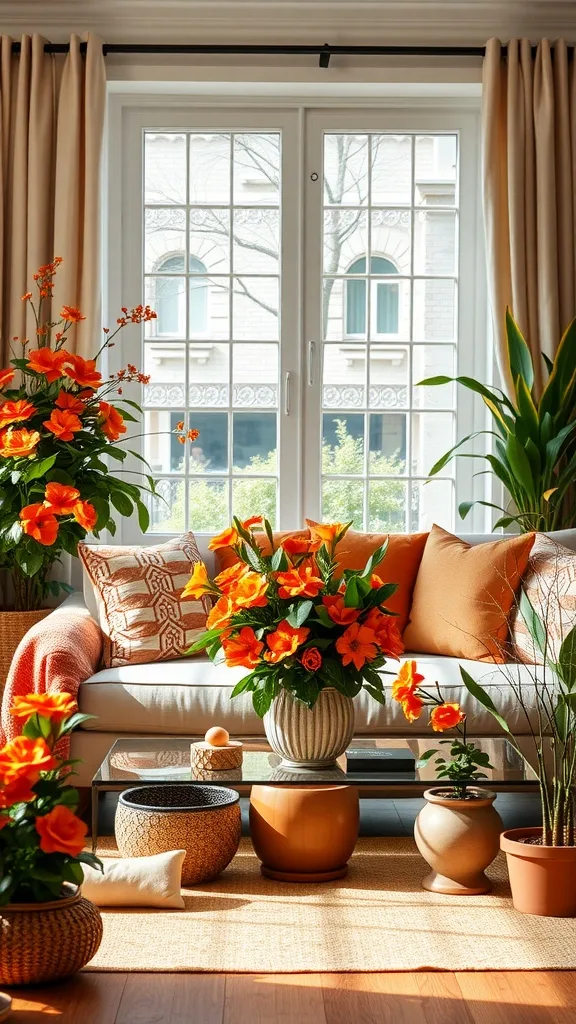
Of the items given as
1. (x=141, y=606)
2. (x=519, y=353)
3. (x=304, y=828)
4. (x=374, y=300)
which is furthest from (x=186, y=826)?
(x=374, y=300)

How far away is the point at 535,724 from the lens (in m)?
3.41

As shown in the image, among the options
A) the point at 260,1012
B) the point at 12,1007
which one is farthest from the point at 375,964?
the point at 12,1007

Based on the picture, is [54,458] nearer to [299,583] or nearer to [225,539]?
[225,539]

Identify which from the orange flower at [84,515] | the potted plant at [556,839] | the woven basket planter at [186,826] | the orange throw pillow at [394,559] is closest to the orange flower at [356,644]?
the potted plant at [556,839]

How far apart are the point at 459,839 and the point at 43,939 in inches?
40.8

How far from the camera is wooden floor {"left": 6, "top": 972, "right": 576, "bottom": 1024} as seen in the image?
6.80 ft

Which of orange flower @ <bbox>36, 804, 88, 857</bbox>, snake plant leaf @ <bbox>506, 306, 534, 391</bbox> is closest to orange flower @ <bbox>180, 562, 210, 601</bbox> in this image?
orange flower @ <bbox>36, 804, 88, 857</bbox>

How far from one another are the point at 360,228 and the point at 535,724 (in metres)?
2.32

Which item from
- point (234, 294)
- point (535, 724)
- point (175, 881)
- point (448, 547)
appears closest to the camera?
point (175, 881)

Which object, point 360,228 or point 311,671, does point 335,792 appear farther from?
point 360,228

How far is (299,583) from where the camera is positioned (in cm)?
264

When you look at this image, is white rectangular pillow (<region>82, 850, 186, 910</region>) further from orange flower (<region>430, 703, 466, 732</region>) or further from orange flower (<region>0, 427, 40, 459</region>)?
orange flower (<region>0, 427, 40, 459</region>)

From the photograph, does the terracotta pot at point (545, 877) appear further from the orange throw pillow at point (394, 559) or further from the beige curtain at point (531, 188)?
the beige curtain at point (531, 188)

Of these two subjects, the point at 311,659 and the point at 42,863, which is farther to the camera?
the point at 311,659
